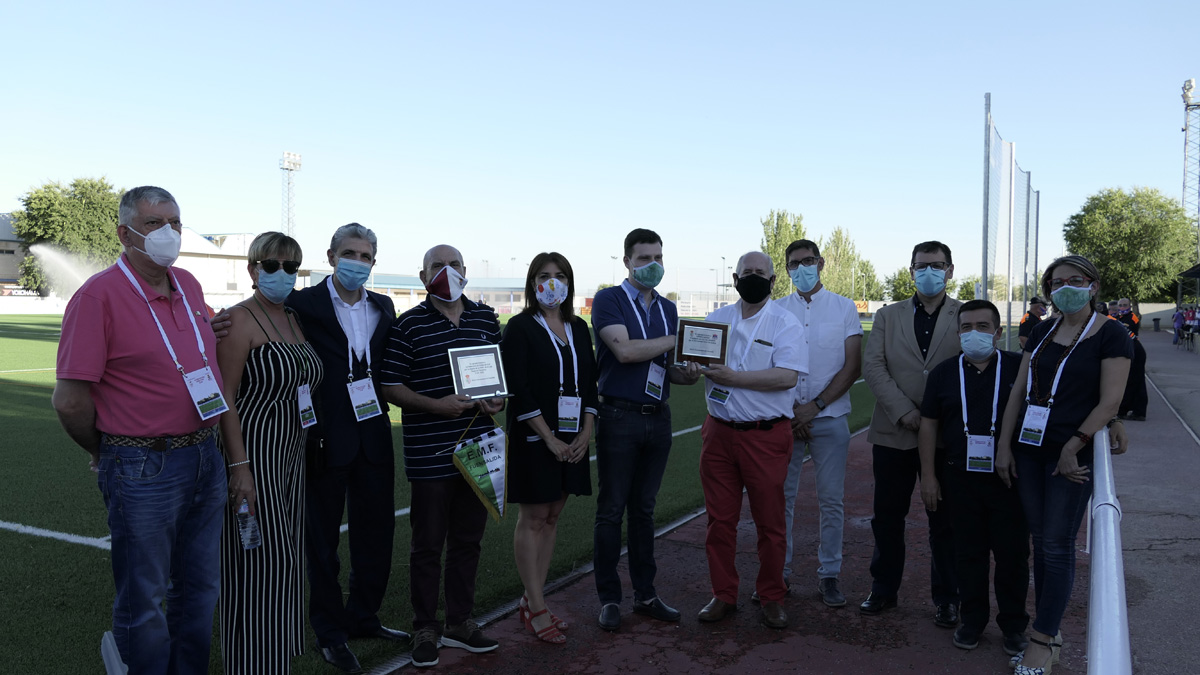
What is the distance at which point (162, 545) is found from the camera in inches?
118

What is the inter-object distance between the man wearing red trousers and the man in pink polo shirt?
100 inches

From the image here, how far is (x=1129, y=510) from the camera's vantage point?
7.15 meters

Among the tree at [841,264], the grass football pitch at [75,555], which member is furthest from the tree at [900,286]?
the grass football pitch at [75,555]

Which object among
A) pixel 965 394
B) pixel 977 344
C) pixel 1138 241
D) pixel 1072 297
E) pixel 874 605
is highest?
pixel 1138 241

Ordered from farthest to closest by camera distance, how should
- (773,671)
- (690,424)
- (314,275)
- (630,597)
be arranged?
(314,275) → (690,424) → (630,597) → (773,671)

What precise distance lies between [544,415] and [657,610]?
1.32 m

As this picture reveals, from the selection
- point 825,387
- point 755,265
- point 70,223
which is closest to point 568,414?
point 755,265

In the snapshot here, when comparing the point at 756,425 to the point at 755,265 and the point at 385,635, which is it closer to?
the point at 755,265

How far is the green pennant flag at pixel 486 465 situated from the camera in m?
4.12

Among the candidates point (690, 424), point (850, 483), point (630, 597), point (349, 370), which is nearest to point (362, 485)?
point (349, 370)

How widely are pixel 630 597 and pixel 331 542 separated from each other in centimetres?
185

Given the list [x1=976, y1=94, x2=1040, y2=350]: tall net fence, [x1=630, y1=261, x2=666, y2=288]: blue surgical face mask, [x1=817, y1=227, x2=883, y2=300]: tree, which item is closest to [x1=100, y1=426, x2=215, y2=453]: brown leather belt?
[x1=630, y1=261, x2=666, y2=288]: blue surgical face mask

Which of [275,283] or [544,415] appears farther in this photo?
[544,415]

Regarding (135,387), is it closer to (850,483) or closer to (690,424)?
(850,483)
